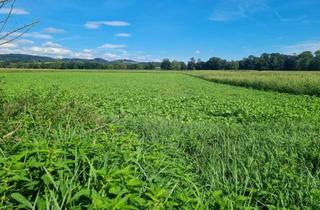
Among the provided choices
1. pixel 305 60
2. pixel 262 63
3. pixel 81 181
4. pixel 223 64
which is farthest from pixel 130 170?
pixel 223 64

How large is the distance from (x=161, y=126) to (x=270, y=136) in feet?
7.54

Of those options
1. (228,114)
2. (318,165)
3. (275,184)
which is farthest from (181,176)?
(228,114)

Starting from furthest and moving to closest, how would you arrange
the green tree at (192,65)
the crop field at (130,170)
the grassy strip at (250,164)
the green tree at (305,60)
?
1. the green tree at (192,65)
2. the green tree at (305,60)
3. the grassy strip at (250,164)
4. the crop field at (130,170)

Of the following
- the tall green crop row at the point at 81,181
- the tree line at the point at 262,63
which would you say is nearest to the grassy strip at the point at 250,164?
the tall green crop row at the point at 81,181

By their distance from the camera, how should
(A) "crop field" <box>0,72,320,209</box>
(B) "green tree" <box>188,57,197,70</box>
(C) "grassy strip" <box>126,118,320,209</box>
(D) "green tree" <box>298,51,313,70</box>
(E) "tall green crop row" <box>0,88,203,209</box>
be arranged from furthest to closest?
1. (B) "green tree" <box>188,57,197,70</box>
2. (D) "green tree" <box>298,51,313,70</box>
3. (C) "grassy strip" <box>126,118,320,209</box>
4. (A) "crop field" <box>0,72,320,209</box>
5. (E) "tall green crop row" <box>0,88,203,209</box>

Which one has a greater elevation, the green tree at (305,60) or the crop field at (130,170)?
the crop field at (130,170)

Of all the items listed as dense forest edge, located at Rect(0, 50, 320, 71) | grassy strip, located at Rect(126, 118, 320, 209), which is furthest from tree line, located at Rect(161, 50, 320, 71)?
grassy strip, located at Rect(126, 118, 320, 209)

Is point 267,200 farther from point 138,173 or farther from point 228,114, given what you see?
point 228,114

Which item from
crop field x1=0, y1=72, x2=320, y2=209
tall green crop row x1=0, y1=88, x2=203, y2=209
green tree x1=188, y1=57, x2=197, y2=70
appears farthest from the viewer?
green tree x1=188, y1=57, x2=197, y2=70

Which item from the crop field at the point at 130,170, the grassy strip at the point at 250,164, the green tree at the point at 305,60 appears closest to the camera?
the crop field at the point at 130,170

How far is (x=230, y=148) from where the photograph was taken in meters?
6.03

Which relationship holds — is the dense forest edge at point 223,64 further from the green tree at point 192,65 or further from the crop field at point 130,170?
the crop field at point 130,170

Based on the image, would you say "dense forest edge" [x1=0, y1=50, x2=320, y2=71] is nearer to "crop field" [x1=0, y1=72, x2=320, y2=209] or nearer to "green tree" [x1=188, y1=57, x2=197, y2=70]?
"green tree" [x1=188, y1=57, x2=197, y2=70]

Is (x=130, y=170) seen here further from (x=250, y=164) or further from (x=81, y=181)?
(x=250, y=164)
